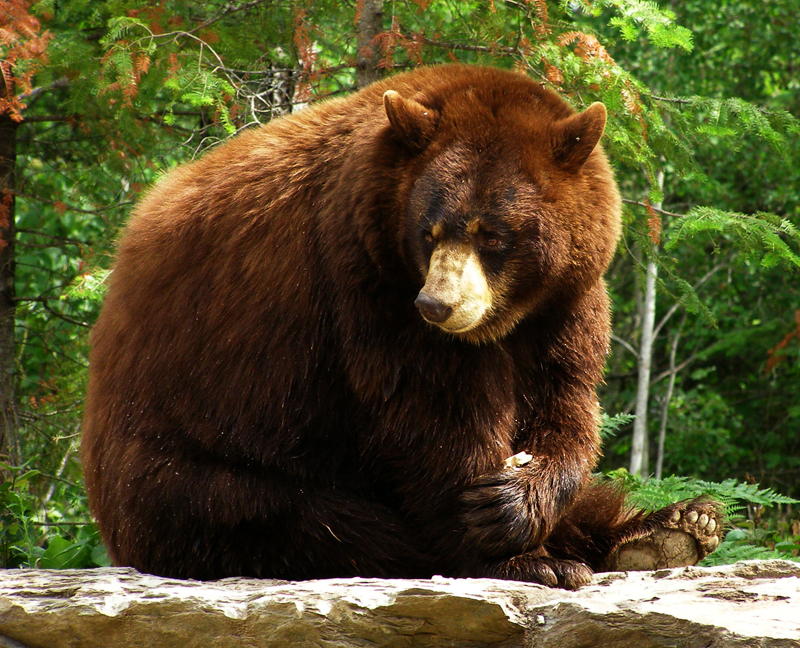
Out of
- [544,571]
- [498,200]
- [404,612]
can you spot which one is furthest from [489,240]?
[404,612]

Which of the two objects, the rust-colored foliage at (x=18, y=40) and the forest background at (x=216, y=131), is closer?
the rust-colored foliage at (x=18, y=40)

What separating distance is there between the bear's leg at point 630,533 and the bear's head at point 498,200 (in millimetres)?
821

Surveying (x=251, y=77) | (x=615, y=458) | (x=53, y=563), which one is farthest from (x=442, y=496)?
(x=615, y=458)

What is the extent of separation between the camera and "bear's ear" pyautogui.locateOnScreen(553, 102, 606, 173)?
3285 mm

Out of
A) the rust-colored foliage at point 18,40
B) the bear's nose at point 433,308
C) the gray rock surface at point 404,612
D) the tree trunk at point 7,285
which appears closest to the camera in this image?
the gray rock surface at point 404,612

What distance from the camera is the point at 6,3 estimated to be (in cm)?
477

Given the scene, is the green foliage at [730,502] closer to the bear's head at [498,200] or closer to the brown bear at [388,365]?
the brown bear at [388,365]

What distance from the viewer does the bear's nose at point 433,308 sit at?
9.46 ft

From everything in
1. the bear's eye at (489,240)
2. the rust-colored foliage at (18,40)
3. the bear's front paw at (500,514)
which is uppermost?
the rust-colored foliage at (18,40)

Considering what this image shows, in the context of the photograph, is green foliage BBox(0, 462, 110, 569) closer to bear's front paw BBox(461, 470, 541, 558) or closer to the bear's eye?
bear's front paw BBox(461, 470, 541, 558)

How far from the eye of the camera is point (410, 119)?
3193 mm

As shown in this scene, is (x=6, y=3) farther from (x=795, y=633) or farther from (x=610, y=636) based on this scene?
(x=795, y=633)

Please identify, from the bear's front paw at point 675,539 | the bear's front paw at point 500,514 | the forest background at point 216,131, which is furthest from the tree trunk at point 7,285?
the bear's front paw at point 675,539

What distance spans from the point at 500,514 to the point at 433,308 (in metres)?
0.80
